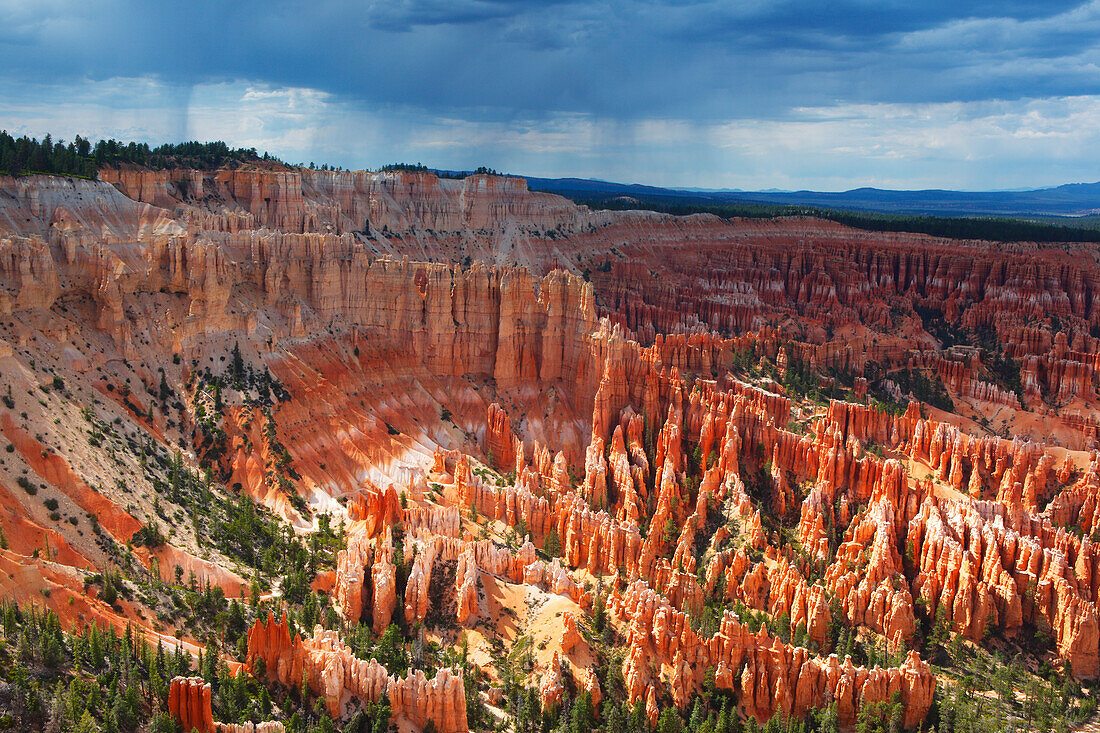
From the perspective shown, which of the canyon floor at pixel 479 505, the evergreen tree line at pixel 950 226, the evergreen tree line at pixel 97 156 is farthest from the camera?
the evergreen tree line at pixel 950 226

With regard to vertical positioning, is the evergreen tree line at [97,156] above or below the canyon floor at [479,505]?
above

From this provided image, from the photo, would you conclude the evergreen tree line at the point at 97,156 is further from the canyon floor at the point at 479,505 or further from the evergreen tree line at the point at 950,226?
the evergreen tree line at the point at 950,226

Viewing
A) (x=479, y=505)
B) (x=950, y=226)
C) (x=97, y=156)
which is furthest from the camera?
(x=950, y=226)

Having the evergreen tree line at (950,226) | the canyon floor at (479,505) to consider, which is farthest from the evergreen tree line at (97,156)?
the evergreen tree line at (950,226)

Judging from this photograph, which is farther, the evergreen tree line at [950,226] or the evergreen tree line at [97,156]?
the evergreen tree line at [950,226]

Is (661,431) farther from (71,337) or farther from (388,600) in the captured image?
(71,337)

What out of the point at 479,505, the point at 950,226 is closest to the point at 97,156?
the point at 479,505

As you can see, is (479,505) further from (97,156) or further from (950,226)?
(950,226)

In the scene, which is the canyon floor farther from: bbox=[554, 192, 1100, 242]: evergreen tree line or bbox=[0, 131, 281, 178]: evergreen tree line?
bbox=[554, 192, 1100, 242]: evergreen tree line
